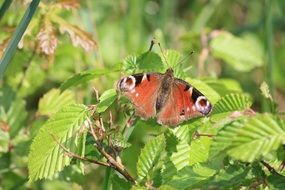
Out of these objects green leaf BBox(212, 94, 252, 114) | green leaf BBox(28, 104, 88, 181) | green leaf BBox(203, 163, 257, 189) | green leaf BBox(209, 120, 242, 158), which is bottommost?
green leaf BBox(28, 104, 88, 181)

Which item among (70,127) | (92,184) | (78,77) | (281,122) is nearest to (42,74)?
(92,184)

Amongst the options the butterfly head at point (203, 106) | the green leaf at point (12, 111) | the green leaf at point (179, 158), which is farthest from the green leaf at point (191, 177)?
the green leaf at point (12, 111)

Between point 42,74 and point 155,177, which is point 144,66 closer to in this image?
point 155,177

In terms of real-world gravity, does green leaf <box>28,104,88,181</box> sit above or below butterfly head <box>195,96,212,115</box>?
below

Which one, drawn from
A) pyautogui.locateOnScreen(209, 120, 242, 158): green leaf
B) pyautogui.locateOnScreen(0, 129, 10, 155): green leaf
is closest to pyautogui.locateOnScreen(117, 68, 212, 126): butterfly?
pyautogui.locateOnScreen(209, 120, 242, 158): green leaf

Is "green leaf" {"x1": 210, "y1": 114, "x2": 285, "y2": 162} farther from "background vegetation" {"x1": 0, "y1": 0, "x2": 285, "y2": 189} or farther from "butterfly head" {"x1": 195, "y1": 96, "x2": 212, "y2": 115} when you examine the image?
"butterfly head" {"x1": 195, "y1": 96, "x2": 212, "y2": 115}

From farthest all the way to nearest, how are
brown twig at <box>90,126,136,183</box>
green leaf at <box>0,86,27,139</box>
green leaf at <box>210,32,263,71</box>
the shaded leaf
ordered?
green leaf at <box>210,32,263,71</box> → green leaf at <box>0,86,27,139</box> → the shaded leaf → brown twig at <box>90,126,136,183</box>

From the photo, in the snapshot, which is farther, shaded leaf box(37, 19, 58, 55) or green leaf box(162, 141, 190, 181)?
shaded leaf box(37, 19, 58, 55)
